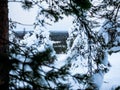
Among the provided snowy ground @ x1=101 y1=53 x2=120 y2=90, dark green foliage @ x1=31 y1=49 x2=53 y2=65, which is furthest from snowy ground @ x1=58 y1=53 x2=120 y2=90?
dark green foliage @ x1=31 y1=49 x2=53 y2=65

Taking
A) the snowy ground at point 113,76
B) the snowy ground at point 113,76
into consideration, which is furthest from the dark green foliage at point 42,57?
the snowy ground at point 113,76

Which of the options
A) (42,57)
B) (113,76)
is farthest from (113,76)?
(42,57)

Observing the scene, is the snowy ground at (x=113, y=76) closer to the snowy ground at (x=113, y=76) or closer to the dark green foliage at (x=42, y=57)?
the snowy ground at (x=113, y=76)

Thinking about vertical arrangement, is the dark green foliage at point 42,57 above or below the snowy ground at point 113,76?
above

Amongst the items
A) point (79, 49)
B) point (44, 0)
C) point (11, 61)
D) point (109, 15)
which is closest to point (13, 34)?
point (44, 0)

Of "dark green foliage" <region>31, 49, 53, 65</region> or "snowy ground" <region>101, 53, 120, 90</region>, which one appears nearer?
"dark green foliage" <region>31, 49, 53, 65</region>

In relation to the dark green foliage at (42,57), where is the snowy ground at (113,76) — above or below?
below

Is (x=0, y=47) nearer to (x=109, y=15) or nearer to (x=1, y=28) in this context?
(x=1, y=28)

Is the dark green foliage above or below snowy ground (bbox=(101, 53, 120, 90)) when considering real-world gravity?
above

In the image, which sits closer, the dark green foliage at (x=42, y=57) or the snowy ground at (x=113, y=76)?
the dark green foliage at (x=42, y=57)

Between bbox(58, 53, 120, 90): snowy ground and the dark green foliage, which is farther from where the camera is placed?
bbox(58, 53, 120, 90): snowy ground

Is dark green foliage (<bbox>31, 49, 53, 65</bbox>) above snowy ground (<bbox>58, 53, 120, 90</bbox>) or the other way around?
above

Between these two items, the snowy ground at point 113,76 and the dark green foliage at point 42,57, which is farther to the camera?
the snowy ground at point 113,76

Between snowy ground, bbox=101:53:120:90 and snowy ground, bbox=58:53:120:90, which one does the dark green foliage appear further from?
snowy ground, bbox=101:53:120:90
